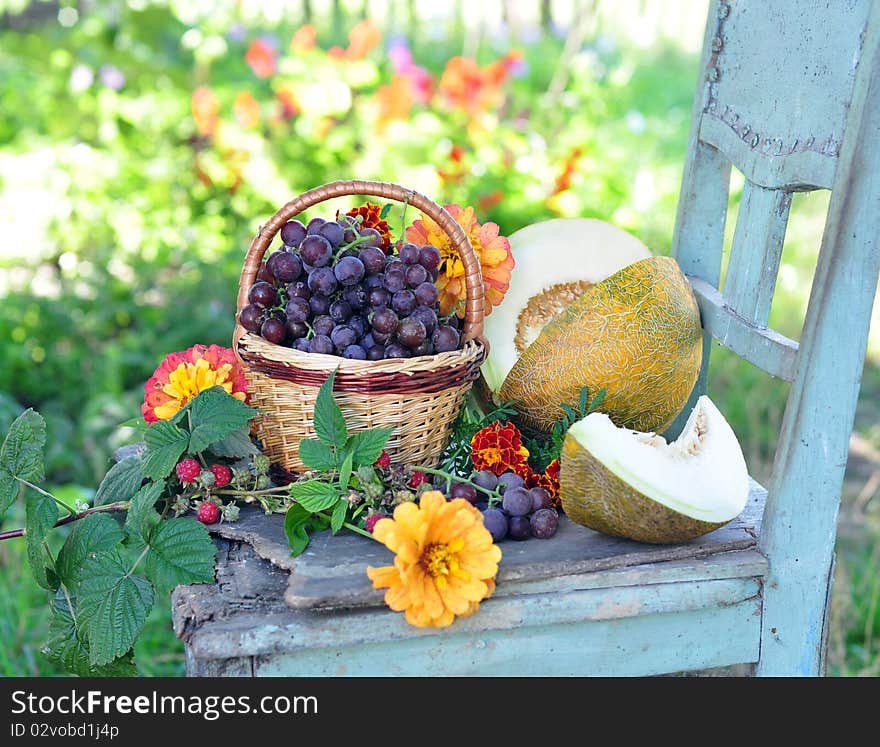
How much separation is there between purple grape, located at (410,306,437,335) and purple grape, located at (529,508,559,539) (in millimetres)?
265

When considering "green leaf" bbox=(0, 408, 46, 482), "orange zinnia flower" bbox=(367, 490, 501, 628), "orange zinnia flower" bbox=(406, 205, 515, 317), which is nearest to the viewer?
"orange zinnia flower" bbox=(367, 490, 501, 628)

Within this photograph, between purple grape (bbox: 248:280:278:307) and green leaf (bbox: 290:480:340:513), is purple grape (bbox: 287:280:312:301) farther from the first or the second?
green leaf (bbox: 290:480:340:513)

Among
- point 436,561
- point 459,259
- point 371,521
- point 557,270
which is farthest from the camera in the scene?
point 557,270

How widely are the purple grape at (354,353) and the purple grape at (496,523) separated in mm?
243

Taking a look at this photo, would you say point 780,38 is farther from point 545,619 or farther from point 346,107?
point 346,107

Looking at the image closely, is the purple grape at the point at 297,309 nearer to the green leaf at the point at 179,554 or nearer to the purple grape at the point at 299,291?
the purple grape at the point at 299,291

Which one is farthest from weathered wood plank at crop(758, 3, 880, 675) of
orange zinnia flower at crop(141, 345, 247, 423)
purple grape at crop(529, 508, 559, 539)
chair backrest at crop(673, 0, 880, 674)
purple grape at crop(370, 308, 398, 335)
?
orange zinnia flower at crop(141, 345, 247, 423)

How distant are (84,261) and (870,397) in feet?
8.49

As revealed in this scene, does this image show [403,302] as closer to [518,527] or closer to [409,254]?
[409,254]

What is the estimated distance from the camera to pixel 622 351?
4.20 ft

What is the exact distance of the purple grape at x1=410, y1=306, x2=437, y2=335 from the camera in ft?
4.08

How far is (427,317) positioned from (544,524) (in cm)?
29

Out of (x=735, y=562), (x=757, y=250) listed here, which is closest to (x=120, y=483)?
(x=735, y=562)

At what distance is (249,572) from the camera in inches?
45.4
